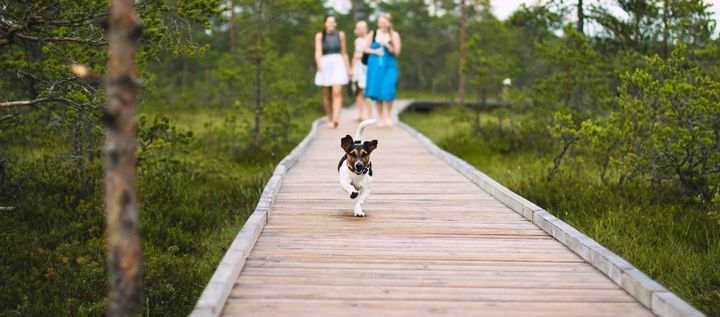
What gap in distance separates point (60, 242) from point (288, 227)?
7.66 feet

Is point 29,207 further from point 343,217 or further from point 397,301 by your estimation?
point 397,301

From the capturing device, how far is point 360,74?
1775 cm

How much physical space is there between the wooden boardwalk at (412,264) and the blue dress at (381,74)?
772 centimetres

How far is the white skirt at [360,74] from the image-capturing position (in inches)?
691

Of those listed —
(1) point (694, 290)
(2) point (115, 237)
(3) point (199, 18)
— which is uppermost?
(3) point (199, 18)

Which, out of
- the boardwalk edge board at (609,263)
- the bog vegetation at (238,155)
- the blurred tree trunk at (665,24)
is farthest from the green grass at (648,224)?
the blurred tree trunk at (665,24)

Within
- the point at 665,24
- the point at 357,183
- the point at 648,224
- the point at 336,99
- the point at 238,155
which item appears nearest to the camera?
the point at 357,183

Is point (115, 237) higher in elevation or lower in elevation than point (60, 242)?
higher

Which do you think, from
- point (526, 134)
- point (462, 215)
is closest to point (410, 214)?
point (462, 215)

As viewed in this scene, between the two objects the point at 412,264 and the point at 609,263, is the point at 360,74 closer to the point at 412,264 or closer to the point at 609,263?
the point at 412,264

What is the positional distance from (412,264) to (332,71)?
1023 centimetres

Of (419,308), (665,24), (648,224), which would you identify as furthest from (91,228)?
(665,24)

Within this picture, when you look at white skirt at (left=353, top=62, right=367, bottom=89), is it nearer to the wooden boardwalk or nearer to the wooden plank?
the wooden boardwalk

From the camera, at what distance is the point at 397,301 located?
3.94 m
